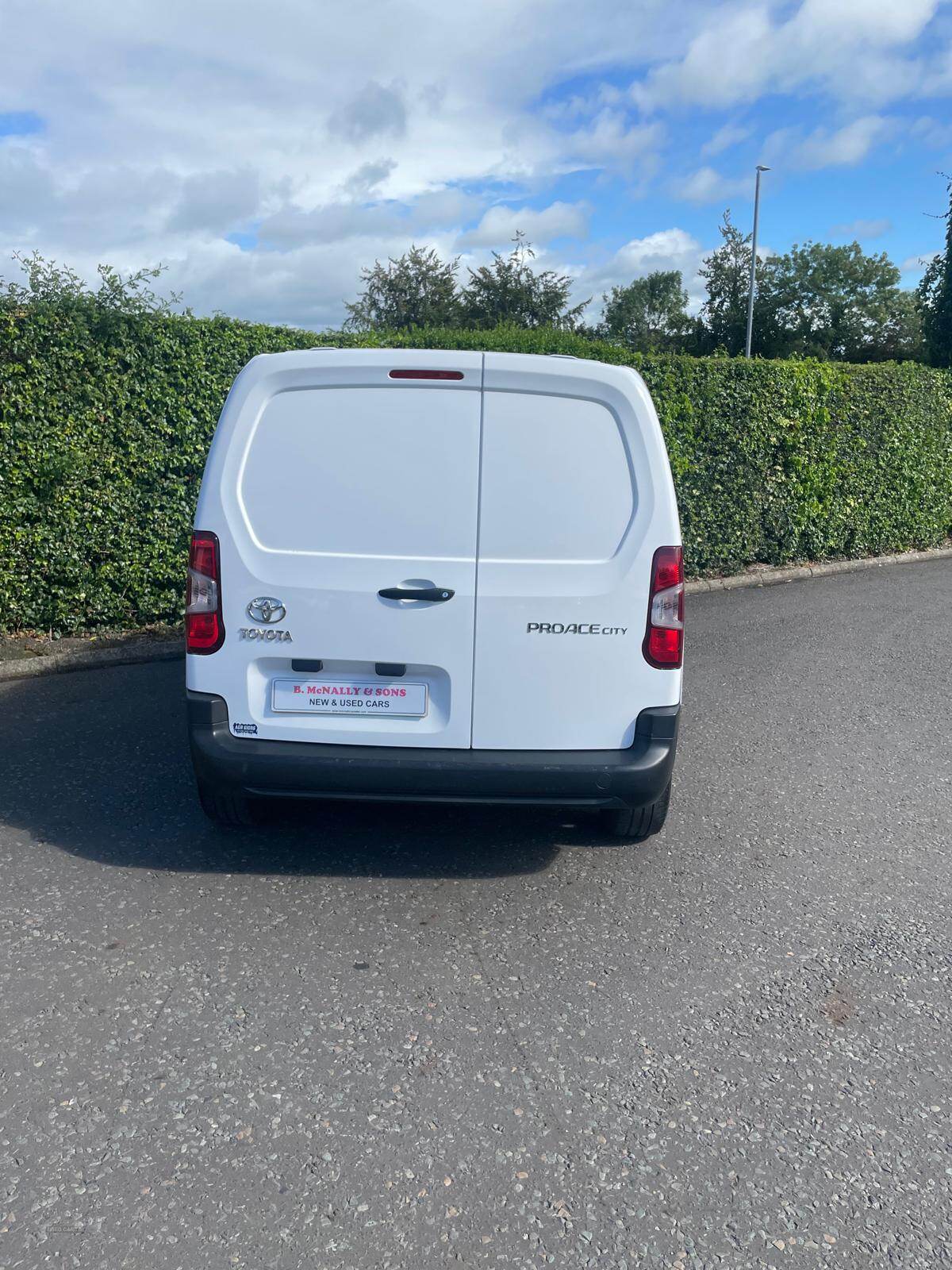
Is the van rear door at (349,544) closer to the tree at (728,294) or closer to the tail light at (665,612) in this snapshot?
the tail light at (665,612)

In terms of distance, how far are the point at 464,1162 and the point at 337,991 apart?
0.88m

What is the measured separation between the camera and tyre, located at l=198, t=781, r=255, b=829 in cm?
437

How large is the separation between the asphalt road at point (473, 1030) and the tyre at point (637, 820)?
0.35 ft

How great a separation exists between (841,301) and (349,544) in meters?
78.0

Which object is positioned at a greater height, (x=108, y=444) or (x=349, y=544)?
(x=108, y=444)

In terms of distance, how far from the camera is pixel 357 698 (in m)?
4.01

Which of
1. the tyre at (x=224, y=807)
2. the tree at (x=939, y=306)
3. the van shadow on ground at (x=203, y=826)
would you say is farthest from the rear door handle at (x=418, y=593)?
the tree at (x=939, y=306)

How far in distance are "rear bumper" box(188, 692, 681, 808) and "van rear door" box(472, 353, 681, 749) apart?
0.07m

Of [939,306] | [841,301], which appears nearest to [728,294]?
[841,301]

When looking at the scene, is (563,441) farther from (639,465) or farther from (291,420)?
(291,420)

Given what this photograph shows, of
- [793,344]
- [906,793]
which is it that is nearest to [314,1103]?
[906,793]

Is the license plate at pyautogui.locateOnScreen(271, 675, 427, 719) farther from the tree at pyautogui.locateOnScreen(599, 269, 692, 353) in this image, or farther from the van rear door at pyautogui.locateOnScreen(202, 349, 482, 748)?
the tree at pyautogui.locateOnScreen(599, 269, 692, 353)

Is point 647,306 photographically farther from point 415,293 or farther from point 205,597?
point 205,597

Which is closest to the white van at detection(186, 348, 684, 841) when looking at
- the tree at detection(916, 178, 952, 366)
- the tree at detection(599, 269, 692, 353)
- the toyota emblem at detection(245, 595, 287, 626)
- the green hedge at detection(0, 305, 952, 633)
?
the toyota emblem at detection(245, 595, 287, 626)
